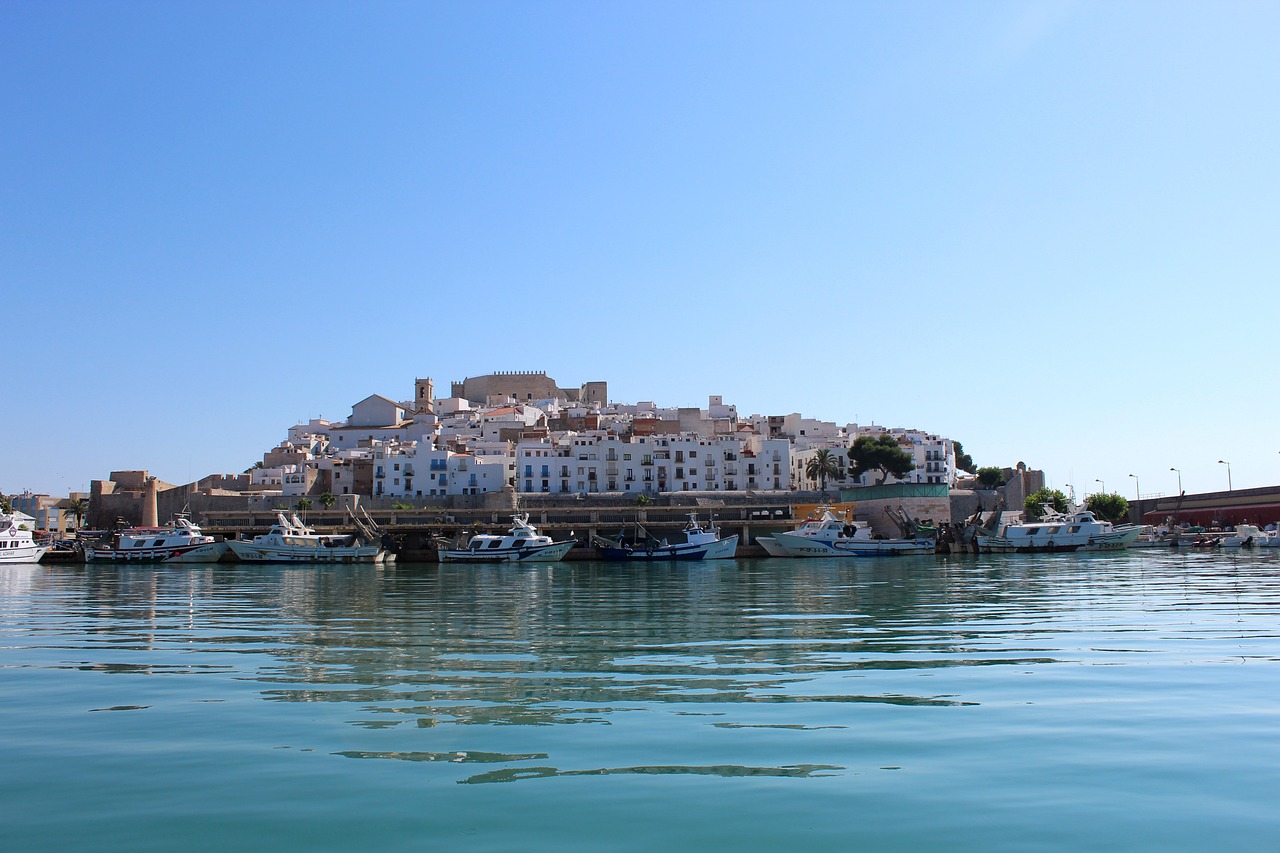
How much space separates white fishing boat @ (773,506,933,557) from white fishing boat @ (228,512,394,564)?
24995 mm

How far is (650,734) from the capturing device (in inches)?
366

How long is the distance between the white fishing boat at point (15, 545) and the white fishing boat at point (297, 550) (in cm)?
1164

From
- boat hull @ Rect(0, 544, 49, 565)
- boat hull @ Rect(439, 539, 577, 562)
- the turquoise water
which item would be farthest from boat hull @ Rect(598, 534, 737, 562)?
the turquoise water

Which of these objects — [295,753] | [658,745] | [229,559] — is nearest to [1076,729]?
[658,745]

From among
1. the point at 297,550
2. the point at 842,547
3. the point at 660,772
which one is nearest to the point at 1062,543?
the point at 842,547

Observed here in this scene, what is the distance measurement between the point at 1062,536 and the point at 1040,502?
21929mm

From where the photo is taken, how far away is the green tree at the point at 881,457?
299 ft

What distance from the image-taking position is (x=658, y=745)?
349 inches

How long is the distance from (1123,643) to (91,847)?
14.8m

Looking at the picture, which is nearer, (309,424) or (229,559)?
(229,559)

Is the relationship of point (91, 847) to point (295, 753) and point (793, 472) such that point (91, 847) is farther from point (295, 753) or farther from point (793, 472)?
point (793, 472)

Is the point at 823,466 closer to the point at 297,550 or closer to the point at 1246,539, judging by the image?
the point at 1246,539

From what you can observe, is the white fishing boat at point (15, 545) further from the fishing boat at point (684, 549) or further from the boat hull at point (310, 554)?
the fishing boat at point (684, 549)

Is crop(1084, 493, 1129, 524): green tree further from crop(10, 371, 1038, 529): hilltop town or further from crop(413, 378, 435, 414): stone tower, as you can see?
Answer: crop(413, 378, 435, 414): stone tower
